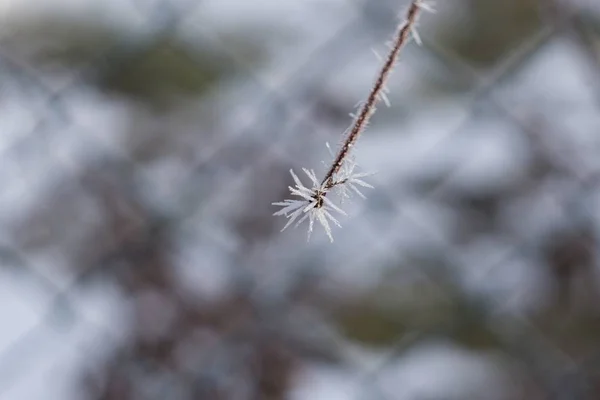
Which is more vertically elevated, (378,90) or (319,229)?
(319,229)

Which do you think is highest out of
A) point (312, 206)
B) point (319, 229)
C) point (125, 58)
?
point (125, 58)

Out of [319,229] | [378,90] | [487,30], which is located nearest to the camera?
A: [378,90]

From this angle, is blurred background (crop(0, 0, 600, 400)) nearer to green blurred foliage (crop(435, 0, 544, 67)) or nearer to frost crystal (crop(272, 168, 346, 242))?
green blurred foliage (crop(435, 0, 544, 67))

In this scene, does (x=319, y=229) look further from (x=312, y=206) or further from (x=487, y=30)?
(x=312, y=206)

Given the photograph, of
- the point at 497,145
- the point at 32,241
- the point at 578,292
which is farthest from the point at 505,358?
the point at 32,241

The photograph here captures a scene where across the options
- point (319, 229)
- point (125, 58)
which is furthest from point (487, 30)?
point (125, 58)

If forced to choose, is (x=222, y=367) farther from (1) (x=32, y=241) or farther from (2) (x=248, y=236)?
(1) (x=32, y=241)

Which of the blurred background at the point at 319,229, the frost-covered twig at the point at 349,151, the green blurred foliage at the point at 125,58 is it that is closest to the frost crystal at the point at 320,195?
the frost-covered twig at the point at 349,151

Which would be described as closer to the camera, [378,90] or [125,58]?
[378,90]
